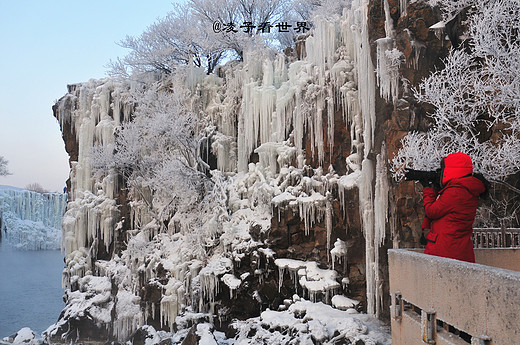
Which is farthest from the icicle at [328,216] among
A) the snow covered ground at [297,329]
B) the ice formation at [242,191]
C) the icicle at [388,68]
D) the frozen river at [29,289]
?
the frozen river at [29,289]

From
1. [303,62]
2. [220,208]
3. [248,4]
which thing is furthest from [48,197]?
[303,62]

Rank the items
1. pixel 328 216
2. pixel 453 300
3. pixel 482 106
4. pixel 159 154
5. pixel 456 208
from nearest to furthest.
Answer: pixel 453 300
pixel 456 208
pixel 482 106
pixel 328 216
pixel 159 154

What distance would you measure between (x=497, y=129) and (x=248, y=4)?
13061 millimetres

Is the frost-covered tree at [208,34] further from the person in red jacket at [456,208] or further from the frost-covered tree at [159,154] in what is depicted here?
the person in red jacket at [456,208]

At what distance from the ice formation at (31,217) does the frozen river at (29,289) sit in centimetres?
75

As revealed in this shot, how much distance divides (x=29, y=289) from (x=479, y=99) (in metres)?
28.3

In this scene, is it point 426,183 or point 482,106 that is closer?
point 426,183

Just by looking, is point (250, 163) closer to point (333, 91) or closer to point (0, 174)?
point (333, 91)

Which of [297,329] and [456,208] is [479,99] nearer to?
[456,208]

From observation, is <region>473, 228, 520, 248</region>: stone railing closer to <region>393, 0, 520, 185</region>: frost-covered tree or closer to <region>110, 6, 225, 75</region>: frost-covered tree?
<region>393, 0, 520, 185</region>: frost-covered tree

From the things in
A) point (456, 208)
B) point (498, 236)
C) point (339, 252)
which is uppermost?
point (456, 208)

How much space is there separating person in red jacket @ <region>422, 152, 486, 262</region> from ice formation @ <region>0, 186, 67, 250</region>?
30.0 meters

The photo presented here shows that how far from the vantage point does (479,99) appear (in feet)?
25.7

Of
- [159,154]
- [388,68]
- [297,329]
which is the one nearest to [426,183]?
[388,68]
